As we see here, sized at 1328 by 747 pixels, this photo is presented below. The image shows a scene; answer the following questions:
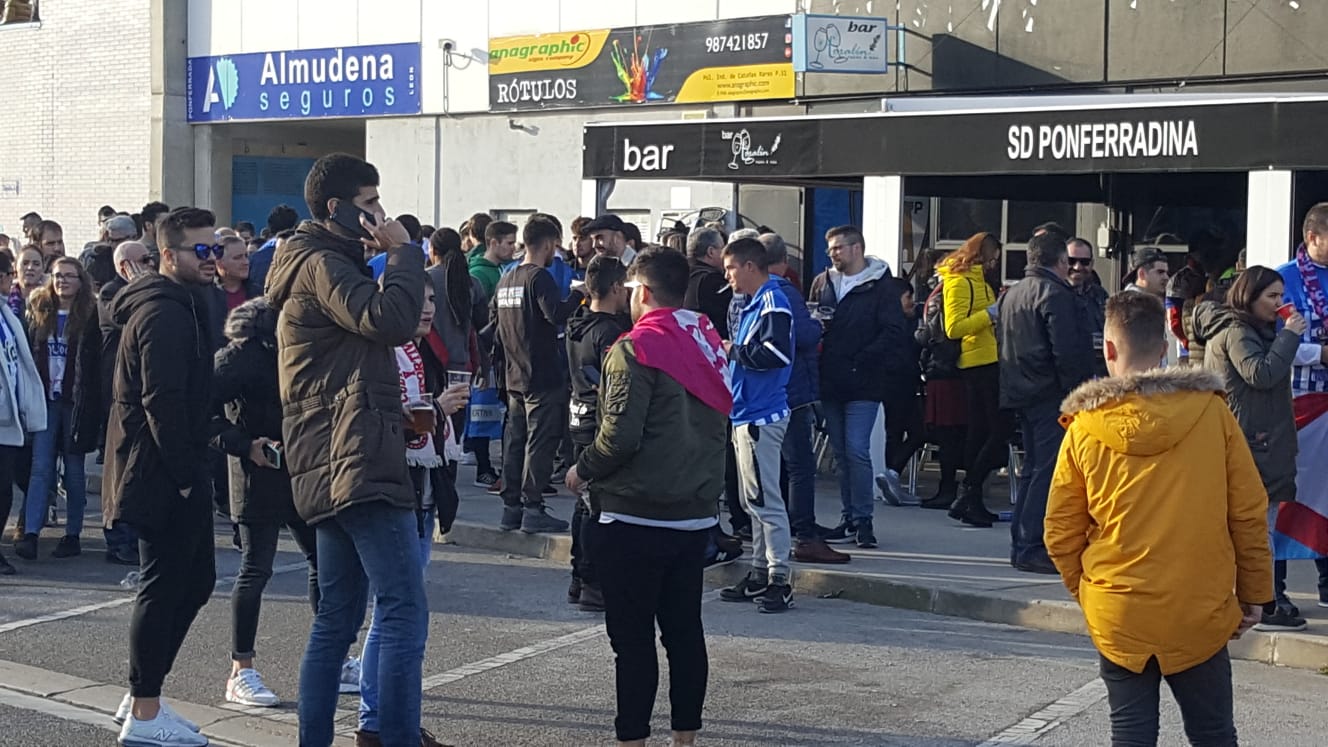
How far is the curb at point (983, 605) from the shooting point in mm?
7941

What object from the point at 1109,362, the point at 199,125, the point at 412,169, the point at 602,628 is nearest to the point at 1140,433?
the point at 1109,362

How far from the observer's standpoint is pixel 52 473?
10.7 m

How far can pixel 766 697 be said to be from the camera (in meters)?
7.18

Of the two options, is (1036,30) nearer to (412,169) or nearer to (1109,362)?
(412,169)

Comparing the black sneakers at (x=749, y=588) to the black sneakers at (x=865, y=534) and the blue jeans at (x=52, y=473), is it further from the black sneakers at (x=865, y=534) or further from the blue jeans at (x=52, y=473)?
the blue jeans at (x=52, y=473)

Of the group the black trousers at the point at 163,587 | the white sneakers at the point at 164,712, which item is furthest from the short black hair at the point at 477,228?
the black trousers at the point at 163,587

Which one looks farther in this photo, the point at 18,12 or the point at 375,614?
the point at 18,12

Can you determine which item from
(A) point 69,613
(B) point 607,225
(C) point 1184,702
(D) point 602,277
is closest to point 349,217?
(C) point 1184,702

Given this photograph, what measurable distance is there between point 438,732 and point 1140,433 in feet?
10.3

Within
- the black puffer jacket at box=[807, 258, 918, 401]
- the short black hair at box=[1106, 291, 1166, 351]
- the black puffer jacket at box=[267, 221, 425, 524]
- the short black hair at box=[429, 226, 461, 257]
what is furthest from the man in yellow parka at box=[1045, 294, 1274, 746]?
the short black hair at box=[429, 226, 461, 257]

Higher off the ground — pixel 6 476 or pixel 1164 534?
pixel 1164 534

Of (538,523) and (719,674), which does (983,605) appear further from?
(538,523)

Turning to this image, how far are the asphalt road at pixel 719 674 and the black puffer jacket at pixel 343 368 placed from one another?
5.21ft

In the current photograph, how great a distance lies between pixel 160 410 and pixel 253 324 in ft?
1.63
